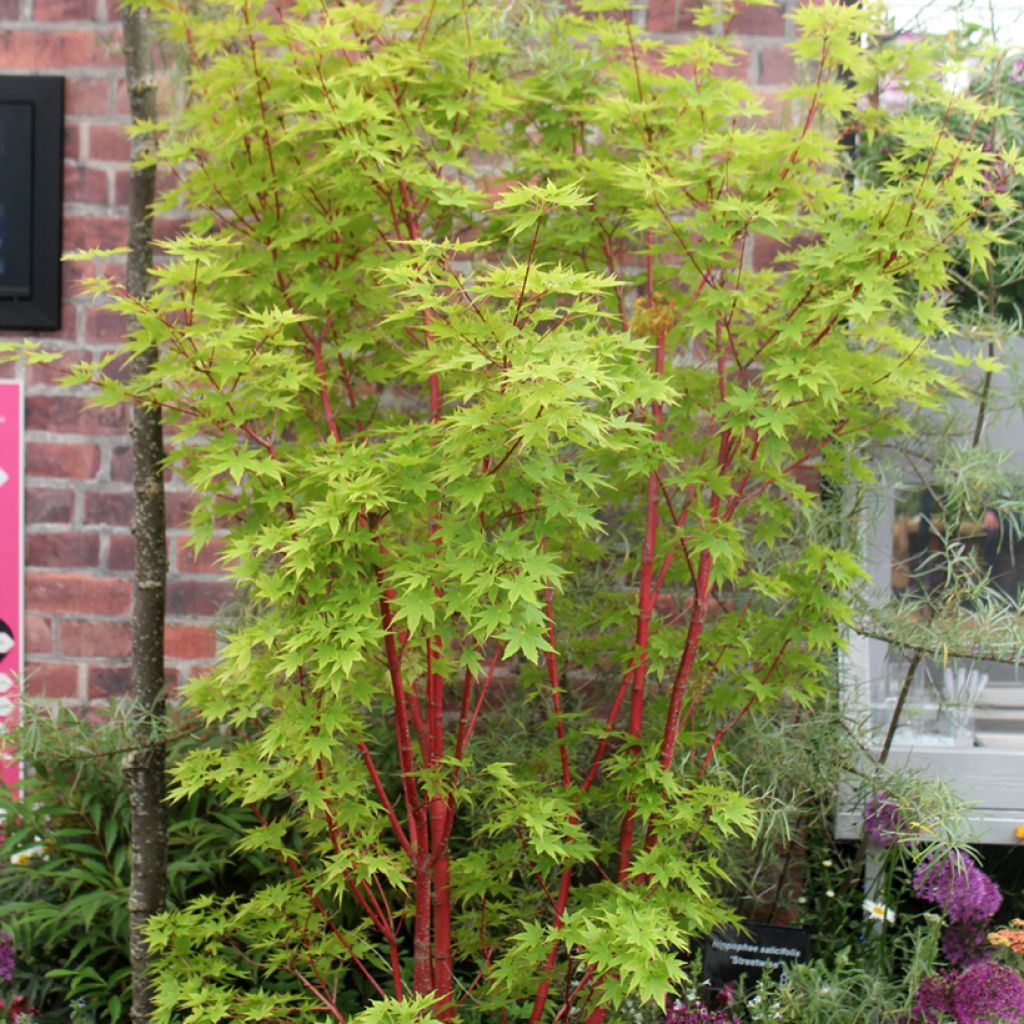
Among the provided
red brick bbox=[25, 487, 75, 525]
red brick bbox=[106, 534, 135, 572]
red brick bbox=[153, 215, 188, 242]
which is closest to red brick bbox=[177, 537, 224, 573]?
red brick bbox=[106, 534, 135, 572]

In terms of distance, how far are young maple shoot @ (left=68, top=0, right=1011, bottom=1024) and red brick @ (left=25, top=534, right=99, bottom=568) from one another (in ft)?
2.97

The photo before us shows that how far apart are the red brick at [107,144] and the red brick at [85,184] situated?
35mm

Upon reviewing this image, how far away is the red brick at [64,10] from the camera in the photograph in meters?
2.73

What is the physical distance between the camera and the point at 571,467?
5.70 ft

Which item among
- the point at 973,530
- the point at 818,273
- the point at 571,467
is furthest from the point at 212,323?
the point at 973,530

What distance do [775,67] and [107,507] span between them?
188 cm

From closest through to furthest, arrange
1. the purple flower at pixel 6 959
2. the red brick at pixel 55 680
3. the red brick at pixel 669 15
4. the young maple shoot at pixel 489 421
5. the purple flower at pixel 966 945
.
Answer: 1. the young maple shoot at pixel 489 421
2. the purple flower at pixel 6 959
3. the purple flower at pixel 966 945
4. the red brick at pixel 669 15
5. the red brick at pixel 55 680

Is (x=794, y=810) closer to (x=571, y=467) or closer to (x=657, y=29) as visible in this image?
(x=571, y=467)

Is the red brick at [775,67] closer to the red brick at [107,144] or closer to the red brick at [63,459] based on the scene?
the red brick at [107,144]

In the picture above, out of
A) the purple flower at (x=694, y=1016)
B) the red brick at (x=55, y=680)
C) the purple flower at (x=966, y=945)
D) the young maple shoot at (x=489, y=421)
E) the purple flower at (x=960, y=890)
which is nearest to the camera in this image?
the young maple shoot at (x=489, y=421)

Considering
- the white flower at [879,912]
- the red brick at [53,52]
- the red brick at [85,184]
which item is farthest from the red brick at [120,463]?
the white flower at [879,912]

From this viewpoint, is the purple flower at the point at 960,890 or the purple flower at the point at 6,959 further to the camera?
the purple flower at the point at 960,890

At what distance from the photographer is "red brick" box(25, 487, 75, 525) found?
2.81 metres

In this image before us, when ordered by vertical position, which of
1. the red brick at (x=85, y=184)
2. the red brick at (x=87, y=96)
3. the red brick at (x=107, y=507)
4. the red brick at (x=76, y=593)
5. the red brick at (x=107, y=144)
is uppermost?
the red brick at (x=87, y=96)
